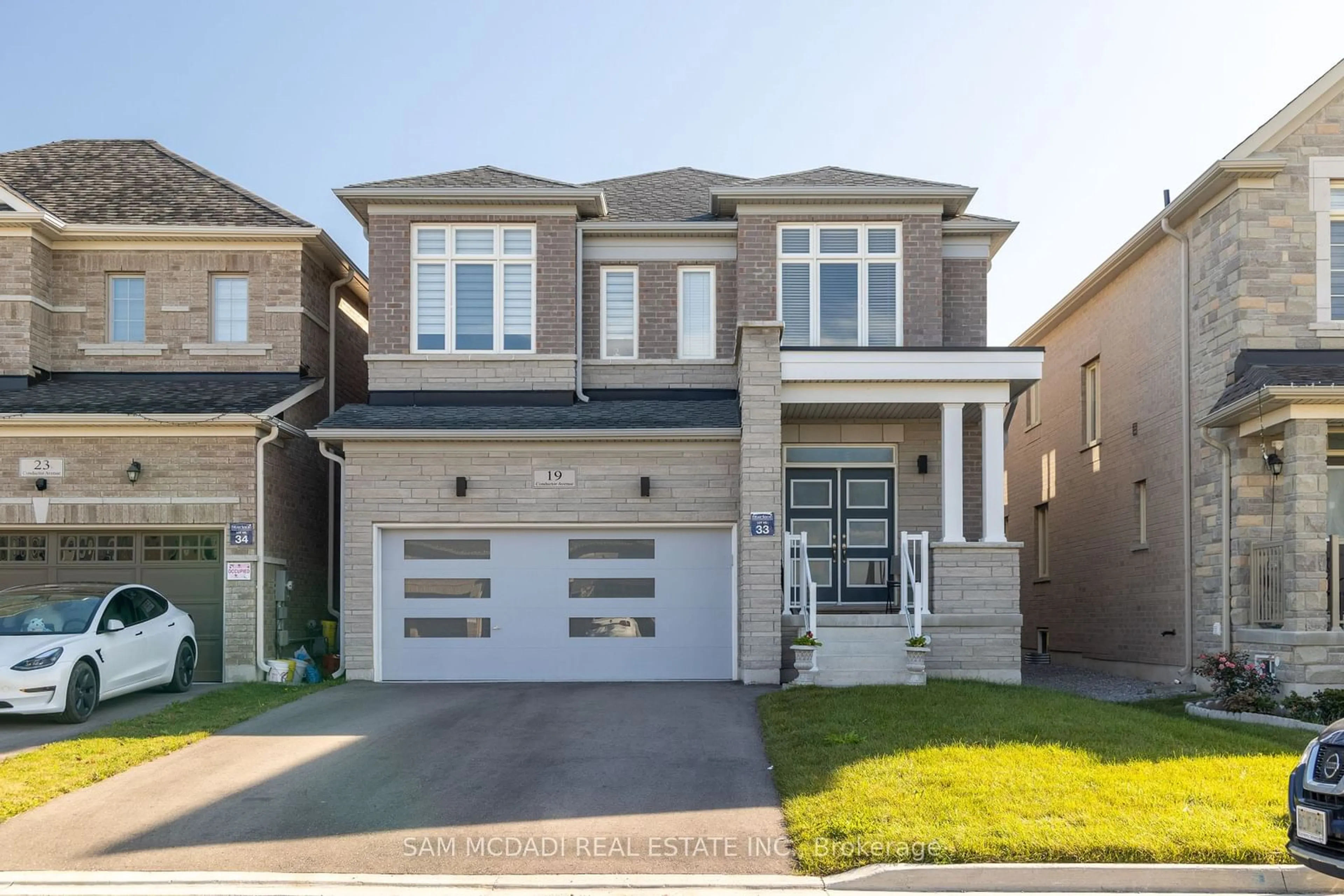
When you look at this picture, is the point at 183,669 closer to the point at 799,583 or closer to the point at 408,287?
the point at 408,287

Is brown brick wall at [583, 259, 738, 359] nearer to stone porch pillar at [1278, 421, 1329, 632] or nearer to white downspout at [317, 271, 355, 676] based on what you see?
white downspout at [317, 271, 355, 676]

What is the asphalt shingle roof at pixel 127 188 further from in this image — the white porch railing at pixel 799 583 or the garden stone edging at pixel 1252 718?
the garden stone edging at pixel 1252 718

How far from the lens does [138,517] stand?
16297 millimetres

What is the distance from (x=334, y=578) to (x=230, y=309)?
4.45 m

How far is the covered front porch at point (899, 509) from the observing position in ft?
49.0

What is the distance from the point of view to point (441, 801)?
9.14 m

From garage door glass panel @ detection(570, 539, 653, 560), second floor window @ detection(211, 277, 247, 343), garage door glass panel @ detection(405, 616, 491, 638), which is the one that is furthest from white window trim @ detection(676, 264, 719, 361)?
second floor window @ detection(211, 277, 247, 343)

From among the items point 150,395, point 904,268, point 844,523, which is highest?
point 904,268

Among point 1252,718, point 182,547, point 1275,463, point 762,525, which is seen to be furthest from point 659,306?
point 1252,718

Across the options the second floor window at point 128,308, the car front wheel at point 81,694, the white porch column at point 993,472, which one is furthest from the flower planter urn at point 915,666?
the second floor window at point 128,308

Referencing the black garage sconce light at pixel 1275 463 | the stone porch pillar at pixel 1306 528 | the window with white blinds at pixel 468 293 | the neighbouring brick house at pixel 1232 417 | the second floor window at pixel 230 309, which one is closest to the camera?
the stone porch pillar at pixel 1306 528

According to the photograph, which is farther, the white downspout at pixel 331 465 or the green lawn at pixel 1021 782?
the white downspout at pixel 331 465

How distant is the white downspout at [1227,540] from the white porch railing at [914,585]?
3642 millimetres

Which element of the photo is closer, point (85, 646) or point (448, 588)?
point (85, 646)
